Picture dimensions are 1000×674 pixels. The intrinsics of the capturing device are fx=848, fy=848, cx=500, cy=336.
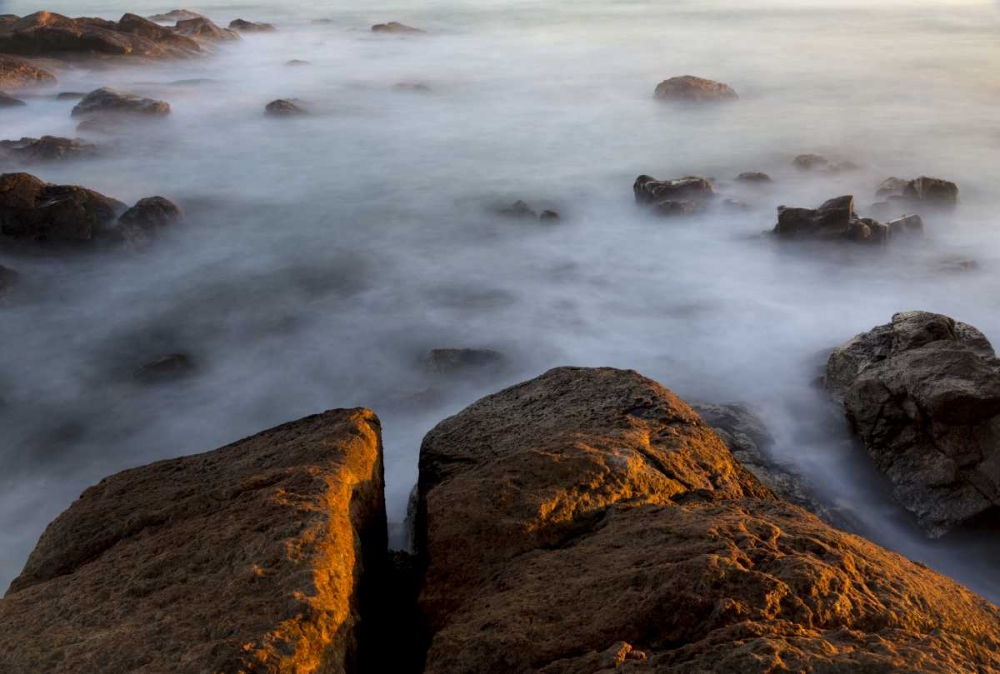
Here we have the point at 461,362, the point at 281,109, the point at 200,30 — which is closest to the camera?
the point at 461,362

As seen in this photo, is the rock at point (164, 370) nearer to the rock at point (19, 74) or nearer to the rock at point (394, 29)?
the rock at point (19, 74)

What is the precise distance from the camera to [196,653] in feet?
7.33

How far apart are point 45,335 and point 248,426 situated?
8.51 ft

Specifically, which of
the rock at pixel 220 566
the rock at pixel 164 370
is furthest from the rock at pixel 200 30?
the rock at pixel 220 566

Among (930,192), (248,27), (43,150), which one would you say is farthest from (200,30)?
(930,192)

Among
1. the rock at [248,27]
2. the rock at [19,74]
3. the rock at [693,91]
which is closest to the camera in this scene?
the rock at [19,74]

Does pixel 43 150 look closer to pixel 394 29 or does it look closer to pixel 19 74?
pixel 19 74

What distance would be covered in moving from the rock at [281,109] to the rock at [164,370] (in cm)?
910

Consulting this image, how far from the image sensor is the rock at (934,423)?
180 inches

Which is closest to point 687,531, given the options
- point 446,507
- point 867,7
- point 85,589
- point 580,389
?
point 446,507

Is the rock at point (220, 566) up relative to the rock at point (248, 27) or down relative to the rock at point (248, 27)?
up

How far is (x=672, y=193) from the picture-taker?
34.3 ft

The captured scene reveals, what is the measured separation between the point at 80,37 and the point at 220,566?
18119 millimetres

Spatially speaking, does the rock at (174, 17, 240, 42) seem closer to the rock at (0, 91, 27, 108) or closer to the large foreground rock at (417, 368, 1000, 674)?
the rock at (0, 91, 27, 108)
